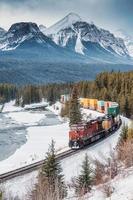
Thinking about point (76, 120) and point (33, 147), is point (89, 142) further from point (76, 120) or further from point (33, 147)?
point (76, 120)

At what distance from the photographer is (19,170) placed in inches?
2140

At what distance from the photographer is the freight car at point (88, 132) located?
6969cm

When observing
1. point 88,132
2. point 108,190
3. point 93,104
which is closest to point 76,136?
point 88,132

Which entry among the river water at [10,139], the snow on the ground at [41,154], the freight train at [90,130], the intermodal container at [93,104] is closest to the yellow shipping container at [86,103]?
the intermodal container at [93,104]

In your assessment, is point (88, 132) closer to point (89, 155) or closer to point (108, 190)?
point (89, 155)

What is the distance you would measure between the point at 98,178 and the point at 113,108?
69083 millimetres

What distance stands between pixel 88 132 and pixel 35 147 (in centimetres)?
1348

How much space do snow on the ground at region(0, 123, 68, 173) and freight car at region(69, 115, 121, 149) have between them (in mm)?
3093

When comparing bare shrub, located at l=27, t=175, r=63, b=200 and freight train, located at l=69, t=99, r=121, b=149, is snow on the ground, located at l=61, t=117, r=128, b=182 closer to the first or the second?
freight train, located at l=69, t=99, r=121, b=149

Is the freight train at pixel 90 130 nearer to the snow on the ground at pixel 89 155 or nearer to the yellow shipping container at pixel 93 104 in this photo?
the snow on the ground at pixel 89 155

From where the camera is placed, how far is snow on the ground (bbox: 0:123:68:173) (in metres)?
63.1

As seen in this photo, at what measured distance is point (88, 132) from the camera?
73.4 meters

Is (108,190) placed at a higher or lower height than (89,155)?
higher

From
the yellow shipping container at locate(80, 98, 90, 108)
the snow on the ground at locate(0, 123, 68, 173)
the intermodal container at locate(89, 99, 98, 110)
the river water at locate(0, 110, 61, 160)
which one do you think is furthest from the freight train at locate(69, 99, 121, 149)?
the yellow shipping container at locate(80, 98, 90, 108)
